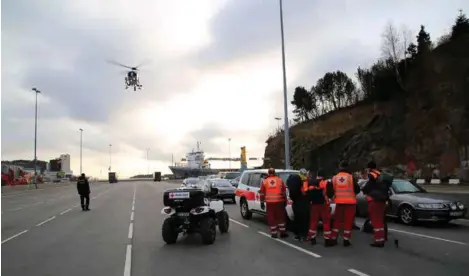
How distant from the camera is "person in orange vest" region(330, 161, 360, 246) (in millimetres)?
11016

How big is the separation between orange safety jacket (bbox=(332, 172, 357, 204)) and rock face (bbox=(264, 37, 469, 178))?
3375 cm

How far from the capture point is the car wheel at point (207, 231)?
37.4 ft

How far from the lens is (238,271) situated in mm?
8414

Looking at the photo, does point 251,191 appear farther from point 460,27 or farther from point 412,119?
point 460,27

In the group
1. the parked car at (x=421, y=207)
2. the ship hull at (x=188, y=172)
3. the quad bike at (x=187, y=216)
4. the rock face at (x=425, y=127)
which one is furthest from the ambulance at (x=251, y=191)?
the ship hull at (x=188, y=172)

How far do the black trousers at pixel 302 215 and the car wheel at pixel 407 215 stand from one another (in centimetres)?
455

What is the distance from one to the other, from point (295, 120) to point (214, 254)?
350 feet

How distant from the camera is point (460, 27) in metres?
59.9

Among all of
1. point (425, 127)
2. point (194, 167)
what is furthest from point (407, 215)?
point (194, 167)

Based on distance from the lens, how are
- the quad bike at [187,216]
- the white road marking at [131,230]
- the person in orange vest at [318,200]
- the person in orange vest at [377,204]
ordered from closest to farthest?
the person in orange vest at [377,204] < the person in orange vest at [318,200] < the quad bike at [187,216] < the white road marking at [131,230]

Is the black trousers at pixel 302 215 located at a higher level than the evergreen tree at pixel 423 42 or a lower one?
lower

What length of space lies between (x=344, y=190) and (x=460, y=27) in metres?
57.4

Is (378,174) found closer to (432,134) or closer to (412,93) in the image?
(432,134)

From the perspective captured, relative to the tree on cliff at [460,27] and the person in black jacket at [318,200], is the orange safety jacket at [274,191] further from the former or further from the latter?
the tree on cliff at [460,27]
